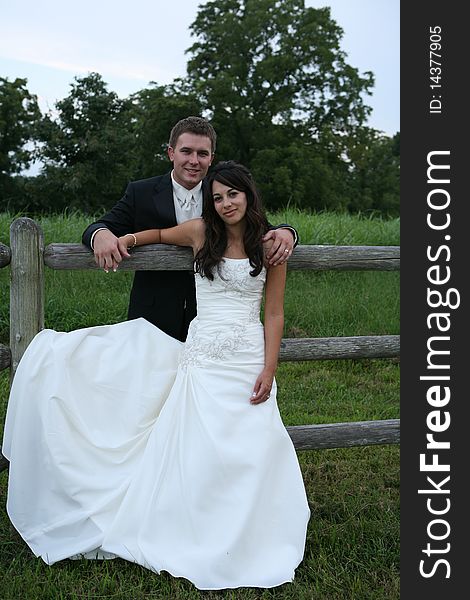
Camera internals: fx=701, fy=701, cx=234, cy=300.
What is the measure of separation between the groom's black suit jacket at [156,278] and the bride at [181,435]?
0.91 ft

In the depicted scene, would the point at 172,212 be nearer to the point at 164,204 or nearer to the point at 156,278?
the point at 164,204

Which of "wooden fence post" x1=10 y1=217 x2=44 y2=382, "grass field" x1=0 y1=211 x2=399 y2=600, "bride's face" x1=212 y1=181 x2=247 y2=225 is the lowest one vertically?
"grass field" x1=0 y1=211 x2=399 y2=600

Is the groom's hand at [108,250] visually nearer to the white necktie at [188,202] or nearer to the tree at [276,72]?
the white necktie at [188,202]

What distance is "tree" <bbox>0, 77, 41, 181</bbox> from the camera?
113 feet

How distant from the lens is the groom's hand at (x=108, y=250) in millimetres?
3635

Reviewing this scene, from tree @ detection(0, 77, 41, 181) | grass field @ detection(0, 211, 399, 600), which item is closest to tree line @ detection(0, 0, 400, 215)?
tree @ detection(0, 77, 41, 181)

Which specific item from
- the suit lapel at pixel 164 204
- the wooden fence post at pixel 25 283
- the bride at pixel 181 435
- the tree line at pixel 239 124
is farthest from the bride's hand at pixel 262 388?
the tree line at pixel 239 124

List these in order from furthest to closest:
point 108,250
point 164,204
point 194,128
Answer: point 164,204 → point 194,128 → point 108,250

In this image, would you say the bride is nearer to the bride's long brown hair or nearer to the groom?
the bride's long brown hair

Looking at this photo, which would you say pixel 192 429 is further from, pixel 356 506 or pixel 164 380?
pixel 356 506

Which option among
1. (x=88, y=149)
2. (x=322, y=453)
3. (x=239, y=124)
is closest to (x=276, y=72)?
(x=239, y=124)

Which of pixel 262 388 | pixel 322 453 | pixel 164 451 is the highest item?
pixel 262 388

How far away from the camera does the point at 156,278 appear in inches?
163

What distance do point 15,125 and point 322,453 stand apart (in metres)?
33.9
